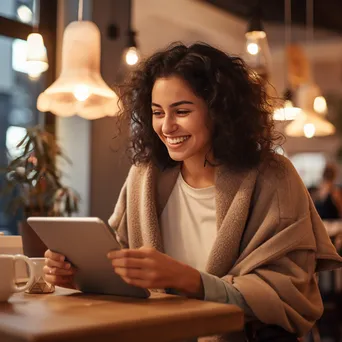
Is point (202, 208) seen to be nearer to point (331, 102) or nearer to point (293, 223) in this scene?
point (293, 223)

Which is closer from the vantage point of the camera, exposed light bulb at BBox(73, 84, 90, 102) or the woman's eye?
the woman's eye

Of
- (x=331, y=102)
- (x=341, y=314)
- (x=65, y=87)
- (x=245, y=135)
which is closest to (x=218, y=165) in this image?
(x=245, y=135)

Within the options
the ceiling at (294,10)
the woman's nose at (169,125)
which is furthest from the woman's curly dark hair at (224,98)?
the ceiling at (294,10)

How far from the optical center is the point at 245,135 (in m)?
1.98

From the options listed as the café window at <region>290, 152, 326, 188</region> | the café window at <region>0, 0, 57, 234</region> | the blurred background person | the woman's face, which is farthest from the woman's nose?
the café window at <region>290, 152, 326, 188</region>

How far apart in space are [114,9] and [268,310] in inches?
133

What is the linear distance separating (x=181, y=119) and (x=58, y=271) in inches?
21.0

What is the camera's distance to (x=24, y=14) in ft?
14.5

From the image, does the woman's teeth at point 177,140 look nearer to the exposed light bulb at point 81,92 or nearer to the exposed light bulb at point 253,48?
the exposed light bulb at point 81,92

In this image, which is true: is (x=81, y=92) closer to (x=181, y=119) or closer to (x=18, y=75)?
(x=181, y=119)

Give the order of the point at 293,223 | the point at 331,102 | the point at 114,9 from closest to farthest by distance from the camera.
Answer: the point at 293,223, the point at 114,9, the point at 331,102

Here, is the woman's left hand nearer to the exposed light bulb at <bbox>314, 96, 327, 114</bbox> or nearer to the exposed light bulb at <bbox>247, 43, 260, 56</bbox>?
the exposed light bulb at <bbox>247, 43, 260, 56</bbox>

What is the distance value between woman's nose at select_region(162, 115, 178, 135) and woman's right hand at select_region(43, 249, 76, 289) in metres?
0.46

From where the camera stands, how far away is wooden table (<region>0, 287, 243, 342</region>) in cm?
119
